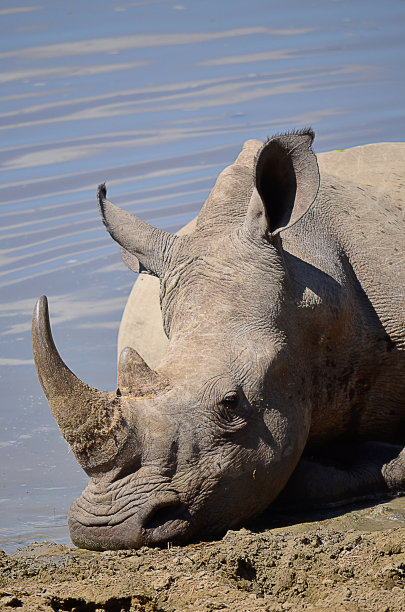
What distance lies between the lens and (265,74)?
59.9 feet

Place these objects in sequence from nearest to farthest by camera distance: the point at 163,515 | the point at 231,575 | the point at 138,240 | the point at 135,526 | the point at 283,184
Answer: the point at 231,575
the point at 135,526
the point at 163,515
the point at 283,184
the point at 138,240

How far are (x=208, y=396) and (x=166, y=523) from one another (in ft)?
1.96

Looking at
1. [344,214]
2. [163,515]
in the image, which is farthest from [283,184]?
[163,515]

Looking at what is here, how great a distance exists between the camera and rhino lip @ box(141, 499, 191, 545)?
4738 mm

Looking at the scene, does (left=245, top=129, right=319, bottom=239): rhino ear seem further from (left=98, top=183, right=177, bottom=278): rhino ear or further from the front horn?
the front horn

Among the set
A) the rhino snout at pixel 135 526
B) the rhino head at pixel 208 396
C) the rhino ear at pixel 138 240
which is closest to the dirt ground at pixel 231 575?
the rhino snout at pixel 135 526

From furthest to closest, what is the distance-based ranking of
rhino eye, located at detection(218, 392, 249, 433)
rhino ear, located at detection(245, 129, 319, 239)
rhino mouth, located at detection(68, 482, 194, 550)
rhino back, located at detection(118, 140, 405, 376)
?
rhino back, located at detection(118, 140, 405, 376) → rhino ear, located at detection(245, 129, 319, 239) → rhino eye, located at detection(218, 392, 249, 433) → rhino mouth, located at detection(68, 482, 194, 550)

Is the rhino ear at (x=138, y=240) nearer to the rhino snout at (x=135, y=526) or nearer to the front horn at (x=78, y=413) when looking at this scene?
the front horn at (x=78, y=413)

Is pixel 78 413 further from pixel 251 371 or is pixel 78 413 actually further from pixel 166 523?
pixel 251 371

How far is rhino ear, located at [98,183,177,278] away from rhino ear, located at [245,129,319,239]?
64cm

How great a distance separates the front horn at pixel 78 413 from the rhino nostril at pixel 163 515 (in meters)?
0.29

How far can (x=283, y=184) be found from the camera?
5.52 m

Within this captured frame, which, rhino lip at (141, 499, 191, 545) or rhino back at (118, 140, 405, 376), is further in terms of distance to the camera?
rhino back at (118, 140, 405, 376)

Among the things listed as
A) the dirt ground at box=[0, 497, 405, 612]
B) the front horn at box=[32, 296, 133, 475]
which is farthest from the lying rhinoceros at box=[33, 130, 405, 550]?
the dirt ground at box=[0, 497, 405, 612]
